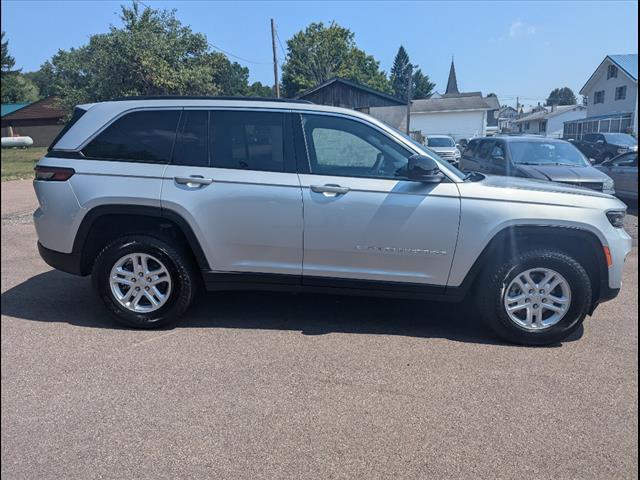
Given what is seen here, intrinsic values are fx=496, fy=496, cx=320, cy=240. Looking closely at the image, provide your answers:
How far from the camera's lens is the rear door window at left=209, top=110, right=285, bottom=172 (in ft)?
13.8

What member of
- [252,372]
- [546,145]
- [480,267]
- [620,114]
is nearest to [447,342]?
[480,267]

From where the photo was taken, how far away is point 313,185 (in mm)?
4066

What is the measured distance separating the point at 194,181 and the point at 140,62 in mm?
20467

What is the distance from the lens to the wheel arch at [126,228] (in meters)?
4.18

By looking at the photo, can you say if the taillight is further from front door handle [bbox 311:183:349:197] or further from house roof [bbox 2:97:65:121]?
house roof [bbox 2:97:65:121]

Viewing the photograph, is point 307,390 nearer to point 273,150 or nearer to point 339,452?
point 339,452

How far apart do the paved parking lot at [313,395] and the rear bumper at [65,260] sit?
0.48m

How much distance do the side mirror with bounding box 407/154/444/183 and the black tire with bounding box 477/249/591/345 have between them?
88 centimetres

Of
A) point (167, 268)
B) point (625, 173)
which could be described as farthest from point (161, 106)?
point (625, 173)

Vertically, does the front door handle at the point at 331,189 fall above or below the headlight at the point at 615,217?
above

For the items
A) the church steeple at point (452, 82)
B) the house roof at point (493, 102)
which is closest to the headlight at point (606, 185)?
the house roof at point (493, 102)

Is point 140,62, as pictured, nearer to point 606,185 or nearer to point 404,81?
point 606,185

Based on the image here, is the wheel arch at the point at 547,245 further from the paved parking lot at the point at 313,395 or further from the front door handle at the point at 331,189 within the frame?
the front door handle at the point at 331,189

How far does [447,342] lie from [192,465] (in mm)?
2343
